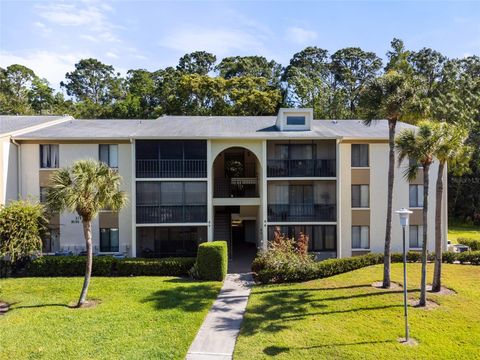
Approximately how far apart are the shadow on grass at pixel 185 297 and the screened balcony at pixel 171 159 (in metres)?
7.77

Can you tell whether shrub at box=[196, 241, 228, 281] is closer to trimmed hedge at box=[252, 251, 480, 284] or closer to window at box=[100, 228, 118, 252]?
trimmed hedge at box=[252, 251, 480, 284]

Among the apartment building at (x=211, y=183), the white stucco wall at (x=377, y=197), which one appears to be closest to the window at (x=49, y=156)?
the apartment building at (x=211, y=183)

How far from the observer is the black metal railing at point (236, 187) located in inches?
1041

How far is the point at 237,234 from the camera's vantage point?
32375 millimetres

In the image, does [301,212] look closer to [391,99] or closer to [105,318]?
[391,99]

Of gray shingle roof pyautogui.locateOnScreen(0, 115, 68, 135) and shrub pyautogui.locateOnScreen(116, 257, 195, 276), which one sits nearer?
shrub pyautogui.locateOnScreen(116, 257, 195, 276)

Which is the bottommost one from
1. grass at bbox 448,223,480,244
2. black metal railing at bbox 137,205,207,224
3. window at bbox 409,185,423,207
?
grass at bbox 448,223,480,244

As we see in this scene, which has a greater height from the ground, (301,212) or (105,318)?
(301,212)

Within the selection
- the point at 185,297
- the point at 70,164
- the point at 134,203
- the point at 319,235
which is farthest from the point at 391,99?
the point at 70,164

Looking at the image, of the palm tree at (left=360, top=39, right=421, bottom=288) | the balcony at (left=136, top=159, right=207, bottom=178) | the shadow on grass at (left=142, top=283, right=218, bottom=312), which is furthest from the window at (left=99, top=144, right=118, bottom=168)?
the palm tree at (left=360, top=39, right=421, bottom=288)

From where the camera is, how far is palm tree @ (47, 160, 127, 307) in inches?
599

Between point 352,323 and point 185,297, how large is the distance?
7.47m

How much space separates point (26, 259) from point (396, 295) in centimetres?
1997

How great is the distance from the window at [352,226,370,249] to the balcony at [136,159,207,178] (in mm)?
11154
